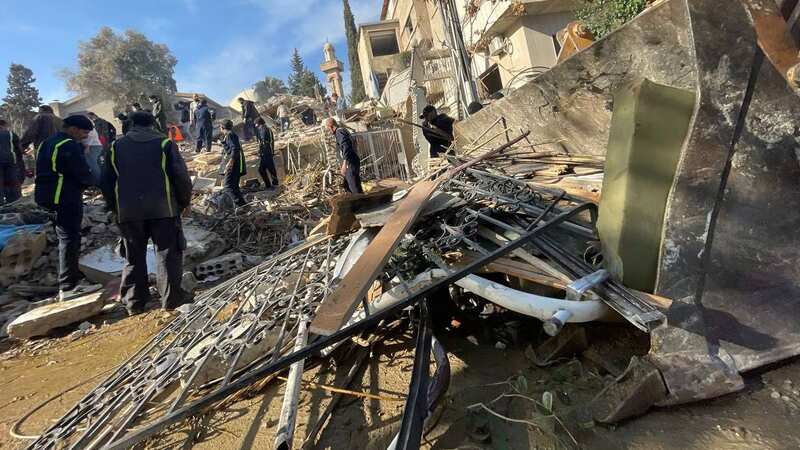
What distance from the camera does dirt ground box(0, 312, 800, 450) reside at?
151 cm

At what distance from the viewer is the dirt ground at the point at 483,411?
1.51m

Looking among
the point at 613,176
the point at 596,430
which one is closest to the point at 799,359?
the point at 596,430

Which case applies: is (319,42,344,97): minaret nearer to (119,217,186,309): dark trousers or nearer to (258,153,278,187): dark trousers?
(258,153,278,187): dark trousers

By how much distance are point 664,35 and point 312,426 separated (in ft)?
10.1

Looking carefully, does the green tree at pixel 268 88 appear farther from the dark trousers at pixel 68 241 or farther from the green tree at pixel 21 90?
the dark trousers at pixel 68 241

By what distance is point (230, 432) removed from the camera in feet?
6.98

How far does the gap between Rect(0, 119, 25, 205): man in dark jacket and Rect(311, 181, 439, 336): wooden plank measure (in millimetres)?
8691

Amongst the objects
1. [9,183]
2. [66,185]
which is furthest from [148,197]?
[9,183]

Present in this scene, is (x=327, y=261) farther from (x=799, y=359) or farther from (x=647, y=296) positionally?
(x=799, y=359)

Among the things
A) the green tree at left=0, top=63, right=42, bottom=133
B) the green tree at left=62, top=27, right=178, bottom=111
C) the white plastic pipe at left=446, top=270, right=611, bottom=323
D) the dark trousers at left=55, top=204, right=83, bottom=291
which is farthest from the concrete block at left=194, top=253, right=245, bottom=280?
the green tree at left=0, top=63, right=42, bottom=133

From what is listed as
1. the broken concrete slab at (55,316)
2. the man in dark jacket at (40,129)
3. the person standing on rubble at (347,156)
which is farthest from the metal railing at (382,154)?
the broken concrete slab at (55,316)

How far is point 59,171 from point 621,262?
18.7ft

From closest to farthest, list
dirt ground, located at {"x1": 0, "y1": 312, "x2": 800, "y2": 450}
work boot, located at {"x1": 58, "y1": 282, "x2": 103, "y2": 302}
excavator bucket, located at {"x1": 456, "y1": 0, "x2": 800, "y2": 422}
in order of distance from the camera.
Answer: dirt ground, located at {"x1": 0, "y1": 312, "x2": 800, "y2": 450}
excavator bucket, located at {"x1": 456, "y1": 0, "x2": 800, "y2": 422}
work boot, located at {"x1": 58, "y1": 282, "x2": 103, "y2": 302}

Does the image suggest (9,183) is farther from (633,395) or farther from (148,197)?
(633,395)
